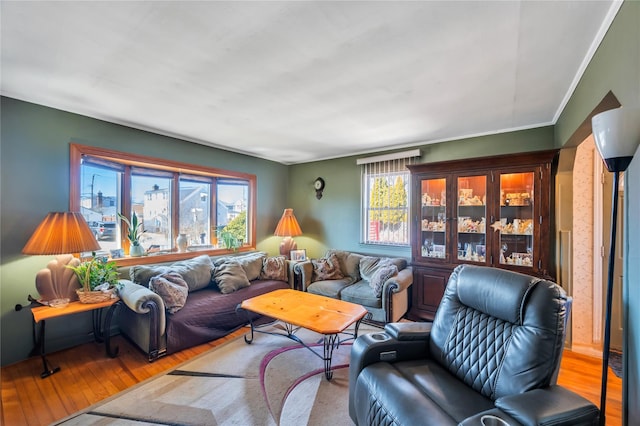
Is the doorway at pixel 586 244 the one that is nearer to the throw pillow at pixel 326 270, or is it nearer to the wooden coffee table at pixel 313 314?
the wooden coffee table at pixel 313 314

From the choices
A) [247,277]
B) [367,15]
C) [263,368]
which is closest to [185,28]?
[367,15]

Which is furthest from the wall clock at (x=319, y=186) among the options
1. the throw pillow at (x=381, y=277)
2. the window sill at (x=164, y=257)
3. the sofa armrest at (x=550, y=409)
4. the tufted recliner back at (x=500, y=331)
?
the sofa armrest at (x=550, y=409)

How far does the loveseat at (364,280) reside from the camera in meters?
3.31

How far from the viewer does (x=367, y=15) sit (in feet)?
4.77

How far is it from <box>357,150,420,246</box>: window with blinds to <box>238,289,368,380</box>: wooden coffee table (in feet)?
5.71

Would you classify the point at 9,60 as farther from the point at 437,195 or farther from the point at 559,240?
the point at 559,240

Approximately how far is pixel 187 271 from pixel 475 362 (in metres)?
3.08

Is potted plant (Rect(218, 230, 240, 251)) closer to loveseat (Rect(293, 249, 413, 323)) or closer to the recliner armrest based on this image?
loveseat (Rect(293, 249, 413, 323))

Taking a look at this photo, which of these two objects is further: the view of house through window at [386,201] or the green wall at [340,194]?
the view of house through window at [386,201]

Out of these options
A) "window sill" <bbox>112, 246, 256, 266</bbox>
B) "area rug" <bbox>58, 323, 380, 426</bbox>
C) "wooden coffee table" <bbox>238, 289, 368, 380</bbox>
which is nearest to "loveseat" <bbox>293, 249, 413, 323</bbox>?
"wooden coffee table" <bbox>238, 289, 368, 380</bbox>

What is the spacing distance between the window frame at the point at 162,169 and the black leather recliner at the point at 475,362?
2935 mm

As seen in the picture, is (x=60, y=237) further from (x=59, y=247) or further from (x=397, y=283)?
(x=397, y=283)

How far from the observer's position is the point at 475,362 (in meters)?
1.59

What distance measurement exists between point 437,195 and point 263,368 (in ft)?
9.32
